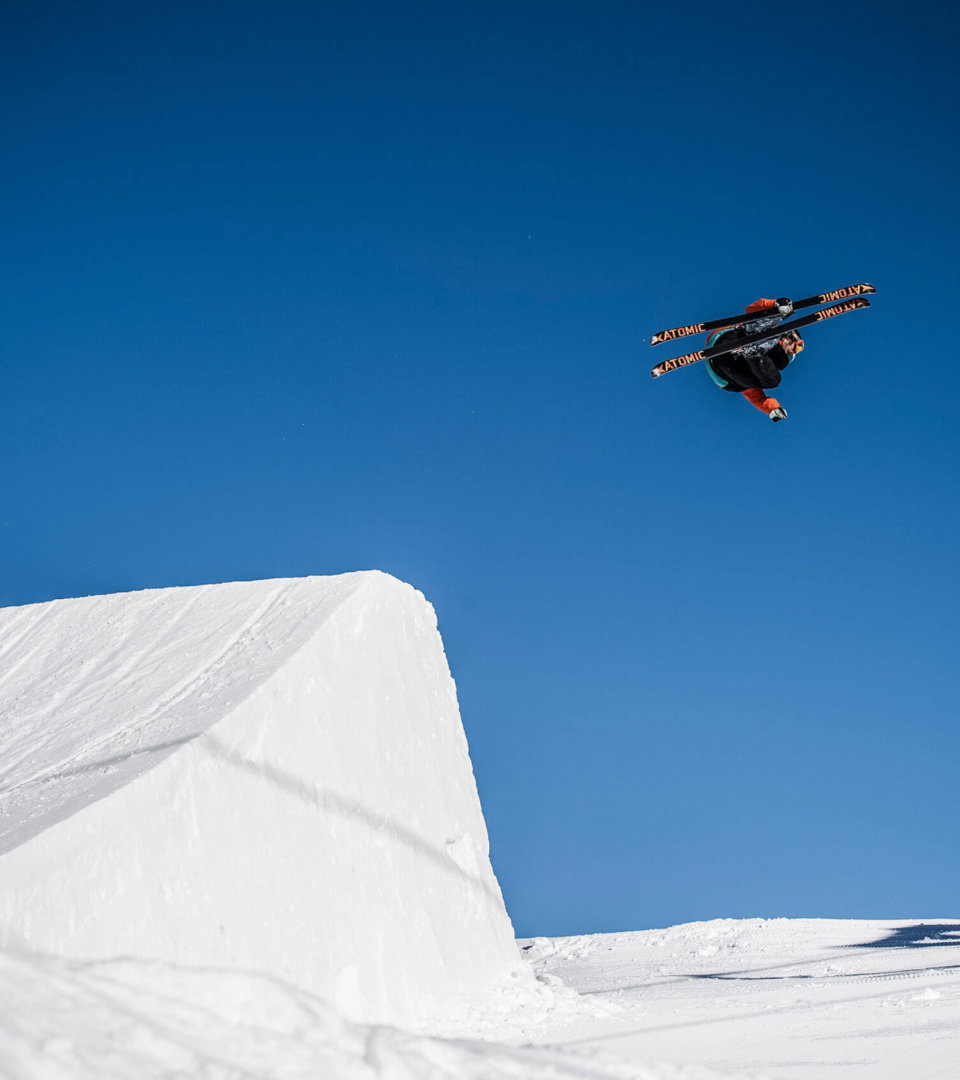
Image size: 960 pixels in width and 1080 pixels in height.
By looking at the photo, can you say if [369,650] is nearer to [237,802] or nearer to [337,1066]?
[237,802]

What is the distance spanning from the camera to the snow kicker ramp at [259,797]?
7.79m

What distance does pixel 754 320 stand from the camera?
40.6 feet

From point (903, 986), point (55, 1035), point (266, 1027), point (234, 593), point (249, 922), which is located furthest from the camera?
point (234, 593)

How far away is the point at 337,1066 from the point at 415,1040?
0.33 meters

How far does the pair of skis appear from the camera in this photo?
12.4 m

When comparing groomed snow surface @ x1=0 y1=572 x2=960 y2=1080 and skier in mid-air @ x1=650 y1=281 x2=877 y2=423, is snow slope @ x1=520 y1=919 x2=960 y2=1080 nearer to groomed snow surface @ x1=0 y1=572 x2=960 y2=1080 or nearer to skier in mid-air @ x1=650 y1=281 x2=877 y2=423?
groomed snow surface @ x1=0 y1=572 x2=960 y2=1080

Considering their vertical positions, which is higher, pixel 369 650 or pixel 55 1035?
pixel 369 650

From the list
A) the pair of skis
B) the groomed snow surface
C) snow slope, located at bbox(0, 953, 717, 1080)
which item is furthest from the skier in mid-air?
snow slope, located at bbox(0, 953, 717, 1080)

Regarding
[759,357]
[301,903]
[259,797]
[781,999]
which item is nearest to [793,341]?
[759,357]

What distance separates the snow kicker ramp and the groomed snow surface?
28 millimetres

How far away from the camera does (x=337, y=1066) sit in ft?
10.5

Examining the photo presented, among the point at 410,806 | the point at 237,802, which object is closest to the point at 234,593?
the point at 410,806

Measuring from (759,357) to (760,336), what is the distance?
0.95ft

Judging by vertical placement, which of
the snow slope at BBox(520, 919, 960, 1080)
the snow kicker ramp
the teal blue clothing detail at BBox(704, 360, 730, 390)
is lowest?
the snow slope at BBox(520, 919, 960, 1080)
